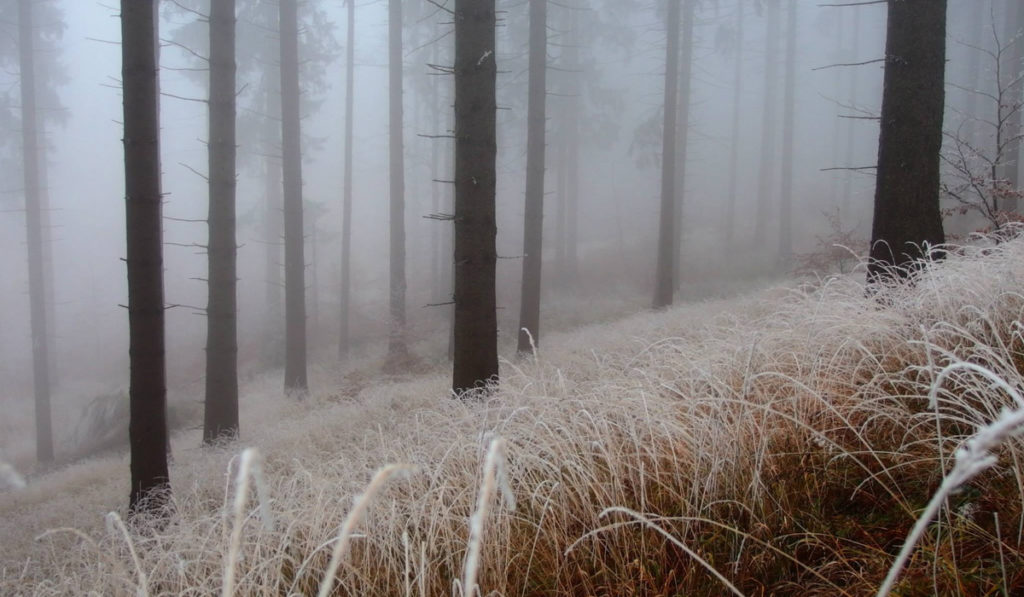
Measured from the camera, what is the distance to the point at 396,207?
60.8ft

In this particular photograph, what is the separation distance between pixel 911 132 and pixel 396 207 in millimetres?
14308

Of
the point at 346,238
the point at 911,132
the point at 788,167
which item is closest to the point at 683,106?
the point at 788,167

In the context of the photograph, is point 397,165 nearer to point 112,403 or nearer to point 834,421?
point 112,403

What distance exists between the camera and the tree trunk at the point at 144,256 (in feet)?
20.0

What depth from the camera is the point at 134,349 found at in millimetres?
6289

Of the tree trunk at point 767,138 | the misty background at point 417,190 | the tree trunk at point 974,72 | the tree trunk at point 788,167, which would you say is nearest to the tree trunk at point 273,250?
the misty background at point 417,190

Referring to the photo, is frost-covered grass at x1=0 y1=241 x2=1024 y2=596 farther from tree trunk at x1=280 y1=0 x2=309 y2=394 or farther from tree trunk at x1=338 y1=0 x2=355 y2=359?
tree trunk at x1=338 y1=0 x2=355 y2=359

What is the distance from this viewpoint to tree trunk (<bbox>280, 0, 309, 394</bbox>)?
14.4m

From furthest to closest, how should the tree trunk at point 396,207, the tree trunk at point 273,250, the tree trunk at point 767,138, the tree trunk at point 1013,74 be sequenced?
the tree trunk at point 767,138 < the tree trunk at point 273,250 < the tree trunk at point 396,207 < the tree trunk at point 1013,74

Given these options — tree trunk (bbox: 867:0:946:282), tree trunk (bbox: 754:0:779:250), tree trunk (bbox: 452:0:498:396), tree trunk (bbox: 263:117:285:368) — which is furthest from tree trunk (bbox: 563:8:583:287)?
tree trunk (bbox: 867:0:946:282)

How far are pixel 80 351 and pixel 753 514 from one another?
30.1 meters

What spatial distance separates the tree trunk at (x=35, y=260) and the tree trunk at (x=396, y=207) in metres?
8.80

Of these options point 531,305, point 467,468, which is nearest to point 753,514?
point 467,468

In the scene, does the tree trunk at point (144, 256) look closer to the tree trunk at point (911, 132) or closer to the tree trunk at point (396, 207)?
the tree trunk at point (911, 132)
